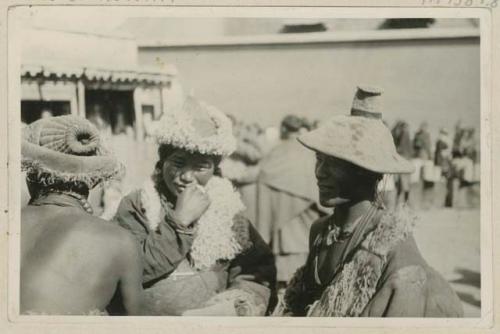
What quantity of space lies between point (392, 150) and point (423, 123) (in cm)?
99

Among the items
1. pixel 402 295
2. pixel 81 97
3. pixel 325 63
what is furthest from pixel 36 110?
pixel 402 295

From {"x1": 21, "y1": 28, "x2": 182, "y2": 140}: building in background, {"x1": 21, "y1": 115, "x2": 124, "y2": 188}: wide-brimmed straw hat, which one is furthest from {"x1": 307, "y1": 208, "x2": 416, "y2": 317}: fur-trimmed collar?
{"x1": 21, "y1": 28, "x2": 182, "y2": 140}: building in background

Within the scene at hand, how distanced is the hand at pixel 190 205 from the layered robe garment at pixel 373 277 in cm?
62

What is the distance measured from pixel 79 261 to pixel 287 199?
226 cm

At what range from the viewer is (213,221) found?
4.09 meters

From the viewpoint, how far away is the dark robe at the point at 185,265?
12.9 ft

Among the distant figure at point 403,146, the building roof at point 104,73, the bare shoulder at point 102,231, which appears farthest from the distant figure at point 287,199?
the bare shoulder at point 102,231

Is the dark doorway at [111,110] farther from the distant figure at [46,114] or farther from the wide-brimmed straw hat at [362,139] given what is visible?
the wide-brimmed straw hat at [362,139]

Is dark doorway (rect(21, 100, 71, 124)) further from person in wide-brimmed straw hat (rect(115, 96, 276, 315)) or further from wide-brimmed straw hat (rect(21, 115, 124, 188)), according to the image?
person in wide-brimmed straw hat (rect(115, 96, 276, 315))

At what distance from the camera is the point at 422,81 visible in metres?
4.48

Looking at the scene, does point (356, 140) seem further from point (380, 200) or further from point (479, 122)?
point (479, 122)

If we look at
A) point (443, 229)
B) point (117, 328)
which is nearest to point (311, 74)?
point (443, 229)

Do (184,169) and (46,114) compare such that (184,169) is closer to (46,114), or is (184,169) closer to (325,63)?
(46,114)

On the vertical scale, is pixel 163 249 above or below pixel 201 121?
below
